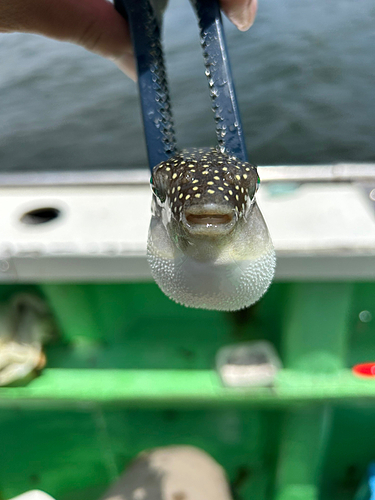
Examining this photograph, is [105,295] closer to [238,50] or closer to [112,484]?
[112,484]

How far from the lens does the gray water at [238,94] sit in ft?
Result: 10.9

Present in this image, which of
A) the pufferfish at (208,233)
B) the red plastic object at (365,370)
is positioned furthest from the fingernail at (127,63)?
the red plastic object at (365,370)

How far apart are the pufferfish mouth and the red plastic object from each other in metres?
0.87

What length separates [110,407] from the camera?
1171 millimetres

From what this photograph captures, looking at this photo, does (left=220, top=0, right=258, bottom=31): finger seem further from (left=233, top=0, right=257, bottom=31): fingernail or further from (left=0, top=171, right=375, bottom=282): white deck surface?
(left=0, top=171, right=375, bottom=282): white deck surface

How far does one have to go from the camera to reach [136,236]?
96 centimetres

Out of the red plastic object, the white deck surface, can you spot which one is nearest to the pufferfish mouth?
the white deck surface

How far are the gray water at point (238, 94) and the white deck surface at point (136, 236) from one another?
2.06 m

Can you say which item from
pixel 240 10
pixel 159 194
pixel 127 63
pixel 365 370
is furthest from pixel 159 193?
pixel 365 370

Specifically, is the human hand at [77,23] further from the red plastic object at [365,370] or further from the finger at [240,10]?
the red plastic object at [365,370]

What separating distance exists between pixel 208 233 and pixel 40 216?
893mm

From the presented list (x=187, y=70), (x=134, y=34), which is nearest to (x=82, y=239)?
(x=134, y=34)

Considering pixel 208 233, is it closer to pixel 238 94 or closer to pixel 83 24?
pixel 83 24

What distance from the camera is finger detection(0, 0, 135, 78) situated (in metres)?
1.00
